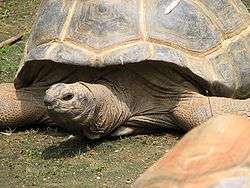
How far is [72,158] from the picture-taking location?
18.1 ft

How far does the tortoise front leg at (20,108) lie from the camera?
6172 mm

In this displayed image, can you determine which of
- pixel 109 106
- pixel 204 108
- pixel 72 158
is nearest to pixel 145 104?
pixel 109 106

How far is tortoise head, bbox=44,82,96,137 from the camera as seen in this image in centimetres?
527

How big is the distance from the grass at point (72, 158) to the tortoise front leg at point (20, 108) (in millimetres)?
84

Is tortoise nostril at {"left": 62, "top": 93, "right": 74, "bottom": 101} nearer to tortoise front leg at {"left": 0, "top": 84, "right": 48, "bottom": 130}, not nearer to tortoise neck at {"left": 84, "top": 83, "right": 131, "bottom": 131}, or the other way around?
tortoise neck at {"left": 84, "top": 83, "right": 131, "bottom": 131}

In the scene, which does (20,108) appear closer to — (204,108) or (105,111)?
(105,111)

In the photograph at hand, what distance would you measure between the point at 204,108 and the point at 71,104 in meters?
1.01

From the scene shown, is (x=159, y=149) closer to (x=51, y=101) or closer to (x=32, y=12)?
(x=51, y=101)

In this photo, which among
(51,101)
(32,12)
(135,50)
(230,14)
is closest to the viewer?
(51,101)

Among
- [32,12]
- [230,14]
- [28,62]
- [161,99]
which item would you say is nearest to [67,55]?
[28,62]

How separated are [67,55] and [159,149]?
2.99ft

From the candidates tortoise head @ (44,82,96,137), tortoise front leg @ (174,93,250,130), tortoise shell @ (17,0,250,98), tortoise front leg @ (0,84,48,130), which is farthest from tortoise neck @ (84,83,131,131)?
tortoise front leg @ (0,84,48,130)

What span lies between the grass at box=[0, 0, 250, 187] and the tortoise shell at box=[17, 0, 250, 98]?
0.55 meters

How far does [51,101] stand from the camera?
5234 millimetres
